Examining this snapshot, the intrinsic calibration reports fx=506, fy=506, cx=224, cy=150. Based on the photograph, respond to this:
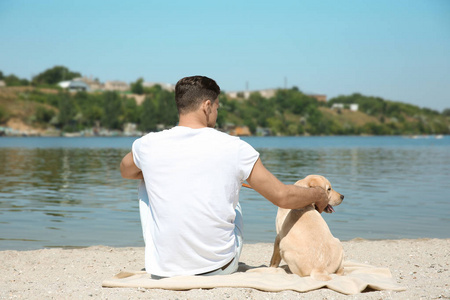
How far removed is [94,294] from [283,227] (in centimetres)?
167

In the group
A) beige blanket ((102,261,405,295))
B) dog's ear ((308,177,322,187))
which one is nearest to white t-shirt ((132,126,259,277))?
beige blanket ((102,261,405,295))

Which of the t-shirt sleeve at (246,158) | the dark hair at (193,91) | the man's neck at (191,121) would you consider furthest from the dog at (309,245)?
the dark hair at (193,91)

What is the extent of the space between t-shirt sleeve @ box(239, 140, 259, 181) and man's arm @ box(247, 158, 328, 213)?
4 cm

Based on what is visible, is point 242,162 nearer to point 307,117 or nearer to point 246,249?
point 246,249

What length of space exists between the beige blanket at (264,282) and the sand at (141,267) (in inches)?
2.1

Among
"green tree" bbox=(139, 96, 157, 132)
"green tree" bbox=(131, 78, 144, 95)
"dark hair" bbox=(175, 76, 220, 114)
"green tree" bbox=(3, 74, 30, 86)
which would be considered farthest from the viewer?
"green tree" bbox=(131, 78, 144, 95)

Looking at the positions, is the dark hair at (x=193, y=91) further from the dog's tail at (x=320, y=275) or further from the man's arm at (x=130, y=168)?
the dog's tail at (x=320, y=275)

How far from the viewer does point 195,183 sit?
3.75 m

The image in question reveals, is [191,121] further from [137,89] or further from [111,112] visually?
[137,89]

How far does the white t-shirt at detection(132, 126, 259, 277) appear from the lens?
3.72 m

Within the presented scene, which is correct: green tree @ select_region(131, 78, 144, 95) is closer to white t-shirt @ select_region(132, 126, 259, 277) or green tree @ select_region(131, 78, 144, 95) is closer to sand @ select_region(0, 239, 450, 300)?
sand @ select_region(0, 239, 450, 300)

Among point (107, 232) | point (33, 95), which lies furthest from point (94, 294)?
point (33, 95)

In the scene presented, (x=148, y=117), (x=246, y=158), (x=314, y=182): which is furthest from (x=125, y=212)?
(x=148, y=117)

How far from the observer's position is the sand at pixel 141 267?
3988 mm
